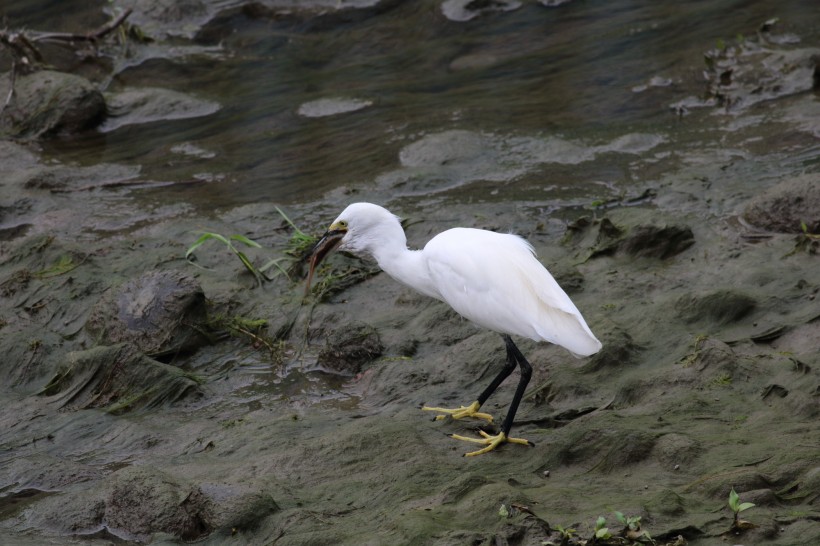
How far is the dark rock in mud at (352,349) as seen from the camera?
217 inches

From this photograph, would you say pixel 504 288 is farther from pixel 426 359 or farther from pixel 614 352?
pixel 426 359

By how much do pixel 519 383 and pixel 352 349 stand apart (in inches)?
47.5

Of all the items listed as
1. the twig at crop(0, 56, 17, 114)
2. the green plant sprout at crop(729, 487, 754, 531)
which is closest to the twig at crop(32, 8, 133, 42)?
the twig at crop(0, 56, 17, 114)

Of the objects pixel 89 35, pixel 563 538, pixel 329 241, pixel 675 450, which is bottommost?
pixel 675 450

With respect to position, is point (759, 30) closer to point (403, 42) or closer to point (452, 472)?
point (403, 42)

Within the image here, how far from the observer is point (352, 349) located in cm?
550

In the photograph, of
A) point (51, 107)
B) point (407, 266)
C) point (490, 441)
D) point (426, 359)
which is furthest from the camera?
point (51, 107)

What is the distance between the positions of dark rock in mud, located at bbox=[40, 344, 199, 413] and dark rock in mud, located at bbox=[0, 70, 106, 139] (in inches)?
197

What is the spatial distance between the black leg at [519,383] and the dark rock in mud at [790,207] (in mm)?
2226

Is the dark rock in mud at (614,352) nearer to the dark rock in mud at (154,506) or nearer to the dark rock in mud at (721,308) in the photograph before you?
the dark rock in mud at (721,308)

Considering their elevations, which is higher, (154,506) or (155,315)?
(154,506)

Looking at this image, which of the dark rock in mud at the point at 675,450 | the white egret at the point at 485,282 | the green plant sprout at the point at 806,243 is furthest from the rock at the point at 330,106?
the dark rock in mud at the point at 675,450

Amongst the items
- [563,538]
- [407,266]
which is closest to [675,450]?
[563,538]

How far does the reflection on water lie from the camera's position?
877cm
